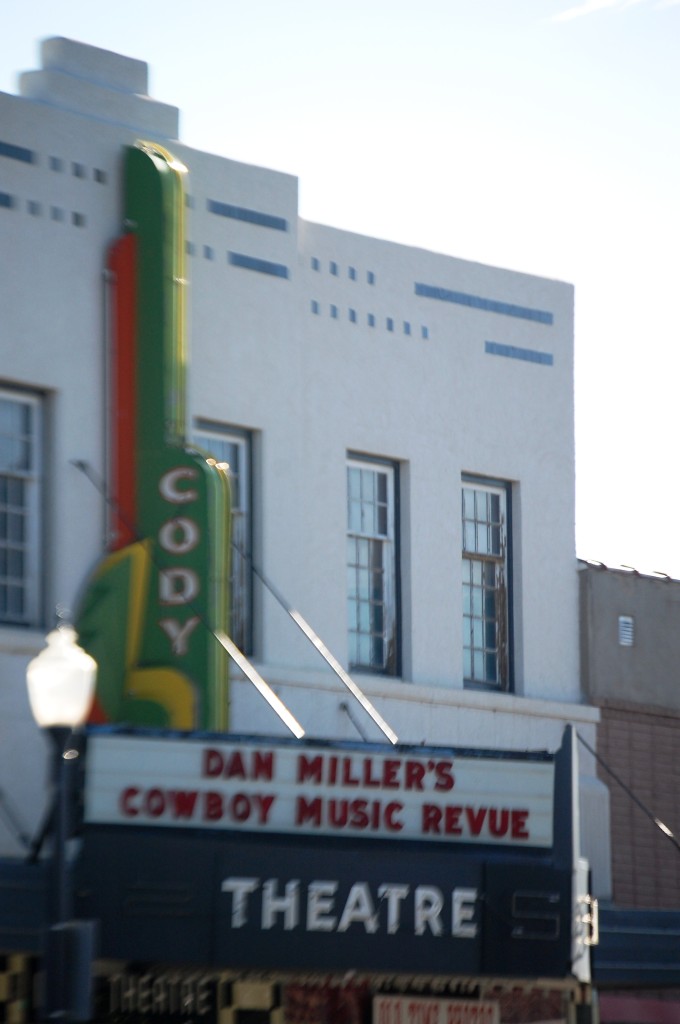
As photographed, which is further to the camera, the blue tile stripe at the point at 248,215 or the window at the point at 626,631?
the window at the point at 626,631

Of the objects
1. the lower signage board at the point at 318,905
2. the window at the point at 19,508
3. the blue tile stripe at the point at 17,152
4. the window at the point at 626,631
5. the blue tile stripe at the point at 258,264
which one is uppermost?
the blue tile stripe at the point at 17,152


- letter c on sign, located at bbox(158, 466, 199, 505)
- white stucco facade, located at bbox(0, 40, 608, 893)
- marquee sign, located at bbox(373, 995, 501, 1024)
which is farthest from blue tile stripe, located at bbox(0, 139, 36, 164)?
marquee sign, located at bbox(373, 995, 501, 1024)

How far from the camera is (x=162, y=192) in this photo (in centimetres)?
1622

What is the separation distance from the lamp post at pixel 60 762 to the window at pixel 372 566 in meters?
6.81

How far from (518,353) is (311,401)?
2.63 m

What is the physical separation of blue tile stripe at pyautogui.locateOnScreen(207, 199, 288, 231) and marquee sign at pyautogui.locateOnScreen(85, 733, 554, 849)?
17.6 ft

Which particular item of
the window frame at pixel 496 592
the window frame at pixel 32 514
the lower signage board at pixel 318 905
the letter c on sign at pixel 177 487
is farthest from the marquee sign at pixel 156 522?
the window frame at pixel 496 592

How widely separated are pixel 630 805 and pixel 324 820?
6345 mm

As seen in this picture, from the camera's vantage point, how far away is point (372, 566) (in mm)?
18359

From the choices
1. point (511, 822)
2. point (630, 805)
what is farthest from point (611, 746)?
point (511, 822)

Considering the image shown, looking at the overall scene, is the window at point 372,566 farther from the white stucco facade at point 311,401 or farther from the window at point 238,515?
the window at point 238,515

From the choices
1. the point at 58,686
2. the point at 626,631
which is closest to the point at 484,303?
the point at 626,631

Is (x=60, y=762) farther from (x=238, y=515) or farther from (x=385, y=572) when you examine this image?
(x=385, y=572)

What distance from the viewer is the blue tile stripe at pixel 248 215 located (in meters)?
17.3
